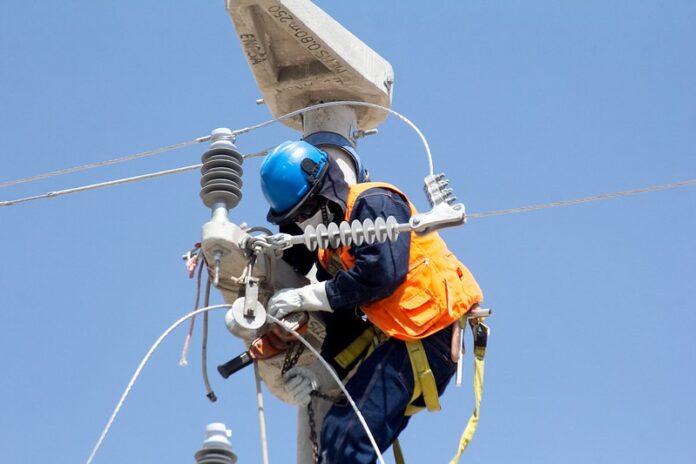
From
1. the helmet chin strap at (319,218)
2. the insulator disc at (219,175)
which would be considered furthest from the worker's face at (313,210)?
the insulator disc at (219,175)

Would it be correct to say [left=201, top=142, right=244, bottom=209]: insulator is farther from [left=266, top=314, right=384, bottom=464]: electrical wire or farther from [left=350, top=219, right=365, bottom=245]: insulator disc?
[left=350, top=219, right=365, bottom=245]: insulator disc

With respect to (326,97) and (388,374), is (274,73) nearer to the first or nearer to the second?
(326,97)

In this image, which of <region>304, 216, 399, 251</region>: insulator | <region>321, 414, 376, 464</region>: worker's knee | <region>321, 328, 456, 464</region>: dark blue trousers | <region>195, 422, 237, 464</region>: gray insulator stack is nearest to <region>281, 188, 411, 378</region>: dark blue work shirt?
<region>304, 216, 399, 251</region>: insulator

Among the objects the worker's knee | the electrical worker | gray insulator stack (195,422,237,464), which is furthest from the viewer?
the electrical worker

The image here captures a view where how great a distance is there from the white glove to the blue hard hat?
0.91 meters

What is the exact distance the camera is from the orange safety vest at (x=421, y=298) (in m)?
9.77

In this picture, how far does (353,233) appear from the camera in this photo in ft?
31.1

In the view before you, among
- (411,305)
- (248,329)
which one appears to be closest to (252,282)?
(248,329)

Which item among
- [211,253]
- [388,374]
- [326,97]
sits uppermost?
[326,97]

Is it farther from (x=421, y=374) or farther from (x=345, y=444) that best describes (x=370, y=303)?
(x=345, y=444)

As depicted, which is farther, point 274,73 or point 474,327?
point 274,73

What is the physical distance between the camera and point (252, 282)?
986 cm

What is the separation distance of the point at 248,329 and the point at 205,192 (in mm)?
913

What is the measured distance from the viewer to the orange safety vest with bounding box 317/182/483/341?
977cm
